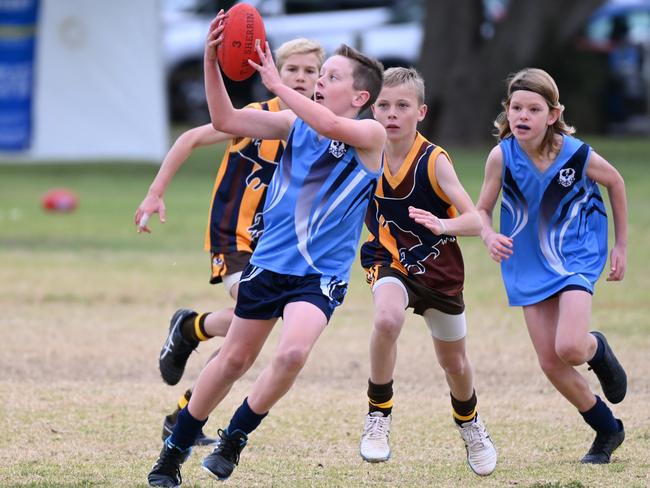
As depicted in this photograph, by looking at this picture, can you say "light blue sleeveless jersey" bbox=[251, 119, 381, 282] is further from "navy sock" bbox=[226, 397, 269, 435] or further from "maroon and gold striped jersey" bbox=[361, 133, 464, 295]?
"maroon and gold striped jersey" bbox=[361, 133, 464, 295]

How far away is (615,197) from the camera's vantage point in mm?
6020

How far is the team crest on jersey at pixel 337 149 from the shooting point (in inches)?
208

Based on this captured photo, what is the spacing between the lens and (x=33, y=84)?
22.1 m

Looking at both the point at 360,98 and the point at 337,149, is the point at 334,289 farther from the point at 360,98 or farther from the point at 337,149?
the point at 360,98

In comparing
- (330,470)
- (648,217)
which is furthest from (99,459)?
(648,217)

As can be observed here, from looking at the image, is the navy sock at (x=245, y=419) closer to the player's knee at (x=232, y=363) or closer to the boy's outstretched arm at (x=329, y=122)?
the player's knee at (x=232, y=363)

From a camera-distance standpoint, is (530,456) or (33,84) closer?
(530,456)

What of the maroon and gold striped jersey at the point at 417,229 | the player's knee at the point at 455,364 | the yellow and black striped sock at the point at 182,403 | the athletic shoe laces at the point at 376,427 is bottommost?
the yellow and black striped sock at the point at 182,403

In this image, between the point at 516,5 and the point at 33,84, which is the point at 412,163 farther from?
the point at 516,5

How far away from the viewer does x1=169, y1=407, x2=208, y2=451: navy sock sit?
17.0ft

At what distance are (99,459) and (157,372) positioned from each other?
242 centimetres

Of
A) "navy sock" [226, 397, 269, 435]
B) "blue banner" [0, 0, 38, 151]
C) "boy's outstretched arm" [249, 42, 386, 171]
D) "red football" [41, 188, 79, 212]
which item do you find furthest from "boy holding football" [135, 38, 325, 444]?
"blue banner" [0, 0, 38, 151]

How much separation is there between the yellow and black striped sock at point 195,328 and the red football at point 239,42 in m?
1.84

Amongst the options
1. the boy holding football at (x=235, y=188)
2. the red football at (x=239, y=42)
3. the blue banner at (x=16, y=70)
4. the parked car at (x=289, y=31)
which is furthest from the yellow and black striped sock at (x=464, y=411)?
the parked car at (x=289, y=31)
